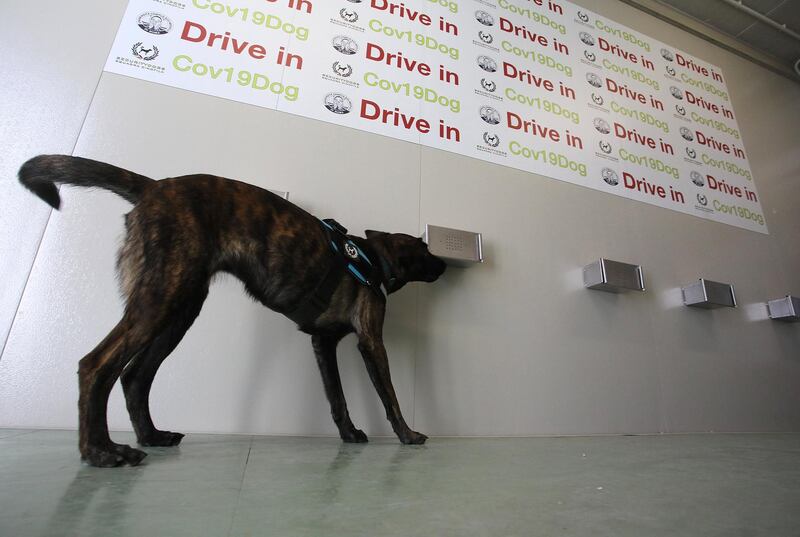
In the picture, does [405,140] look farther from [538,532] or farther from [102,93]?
[538,532]

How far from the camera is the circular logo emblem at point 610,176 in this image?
312cm

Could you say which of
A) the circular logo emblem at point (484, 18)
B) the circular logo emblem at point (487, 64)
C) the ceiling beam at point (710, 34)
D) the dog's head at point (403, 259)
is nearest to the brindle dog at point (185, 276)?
the dog's head at point (403, 259)

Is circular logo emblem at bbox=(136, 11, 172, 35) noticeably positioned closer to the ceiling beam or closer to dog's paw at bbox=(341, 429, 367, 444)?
dog's paw at bbox=(341, 429, 367, 444)

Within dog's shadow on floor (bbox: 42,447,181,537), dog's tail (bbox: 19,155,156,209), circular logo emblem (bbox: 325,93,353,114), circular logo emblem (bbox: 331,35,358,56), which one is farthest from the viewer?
circular logo emblem (bbox: 331,35,358,56)

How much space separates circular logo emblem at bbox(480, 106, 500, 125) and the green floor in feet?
7.71

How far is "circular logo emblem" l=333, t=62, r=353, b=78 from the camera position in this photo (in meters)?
2.47

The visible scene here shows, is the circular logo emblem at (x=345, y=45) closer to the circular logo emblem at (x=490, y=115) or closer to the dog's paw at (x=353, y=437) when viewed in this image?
the circular logo emblem at (x=490, y=115)

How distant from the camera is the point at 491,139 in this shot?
278 cm

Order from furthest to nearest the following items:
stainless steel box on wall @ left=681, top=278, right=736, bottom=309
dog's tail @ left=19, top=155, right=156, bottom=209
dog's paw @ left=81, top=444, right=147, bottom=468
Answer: stainless steel box on wall @ left=681, top=278, right=736, bottom=309 → dog's tail @ left=19, top=155, right=156, bottom=209 → dog's paw @ left=81, top=444, right=147, bottom=468

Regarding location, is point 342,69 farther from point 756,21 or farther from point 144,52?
point 756,21

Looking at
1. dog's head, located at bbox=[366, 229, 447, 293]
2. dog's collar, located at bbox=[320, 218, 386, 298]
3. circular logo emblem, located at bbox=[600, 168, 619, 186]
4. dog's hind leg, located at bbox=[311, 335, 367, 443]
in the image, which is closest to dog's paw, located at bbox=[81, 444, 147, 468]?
dog's hind leg, located at bbox=[311, 335, 367, 443]

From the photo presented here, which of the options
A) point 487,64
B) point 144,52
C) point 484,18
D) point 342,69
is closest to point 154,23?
point 144,52

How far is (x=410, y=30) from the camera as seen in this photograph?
2799 millimetres

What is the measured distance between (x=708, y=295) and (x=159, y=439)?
11.9ft
